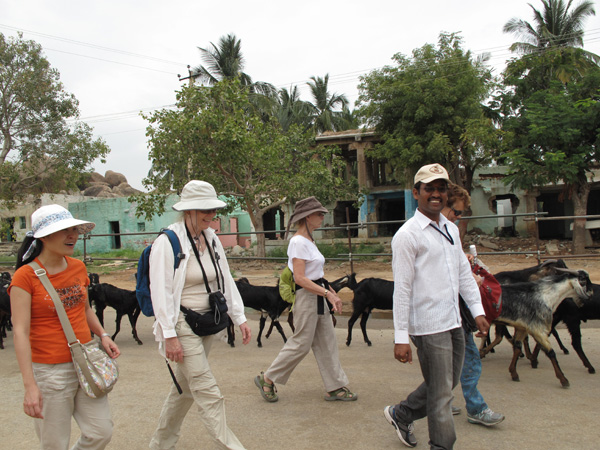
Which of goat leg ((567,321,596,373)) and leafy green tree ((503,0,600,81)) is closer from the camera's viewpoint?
goat leg ((567,321,596,373))

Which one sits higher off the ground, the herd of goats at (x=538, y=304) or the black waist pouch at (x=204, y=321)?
the black waist pouch at (x=204, y=321)

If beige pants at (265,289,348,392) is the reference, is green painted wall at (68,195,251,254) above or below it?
above

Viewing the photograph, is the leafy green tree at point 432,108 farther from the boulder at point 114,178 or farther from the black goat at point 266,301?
the boulder at point 114,178

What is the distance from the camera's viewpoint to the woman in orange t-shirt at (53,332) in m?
2.63

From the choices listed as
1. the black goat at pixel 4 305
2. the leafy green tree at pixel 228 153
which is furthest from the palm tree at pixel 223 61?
the black goat at pixel 4 305

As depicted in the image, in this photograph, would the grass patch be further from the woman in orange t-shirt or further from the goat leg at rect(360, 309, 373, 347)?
the woman in orange t-shirt

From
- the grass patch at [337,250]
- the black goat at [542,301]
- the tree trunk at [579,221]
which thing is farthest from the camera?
the tree trunk at [579,221]

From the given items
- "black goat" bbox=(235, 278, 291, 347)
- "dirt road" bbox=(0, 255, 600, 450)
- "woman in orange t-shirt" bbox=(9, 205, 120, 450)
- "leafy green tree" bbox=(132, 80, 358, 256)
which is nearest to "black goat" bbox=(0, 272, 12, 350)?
"dirt road" bbox=(0, 255, 600, 450)

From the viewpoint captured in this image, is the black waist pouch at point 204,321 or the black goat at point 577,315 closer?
the black waist pouch at point 204,321

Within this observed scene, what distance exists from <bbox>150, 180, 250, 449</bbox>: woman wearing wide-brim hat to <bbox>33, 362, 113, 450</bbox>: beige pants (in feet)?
1.74

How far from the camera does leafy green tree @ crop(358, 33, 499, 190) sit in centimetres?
2020

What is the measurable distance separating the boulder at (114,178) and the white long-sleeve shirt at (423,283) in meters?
49.8

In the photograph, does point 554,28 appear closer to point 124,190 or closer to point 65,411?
point 65,411

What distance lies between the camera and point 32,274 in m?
2.67
